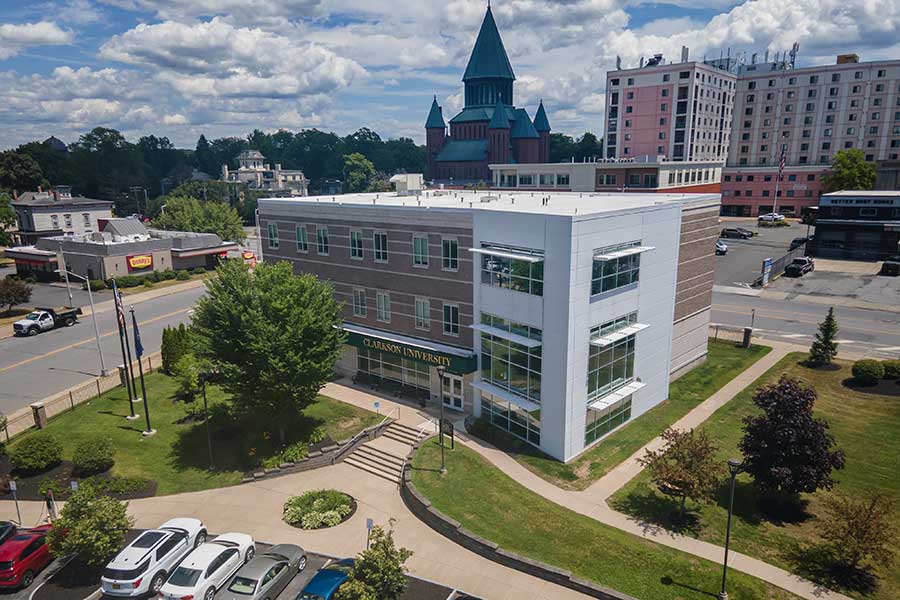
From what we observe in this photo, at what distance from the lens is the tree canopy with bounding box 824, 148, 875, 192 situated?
303ft

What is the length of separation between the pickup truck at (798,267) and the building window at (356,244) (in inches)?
2131

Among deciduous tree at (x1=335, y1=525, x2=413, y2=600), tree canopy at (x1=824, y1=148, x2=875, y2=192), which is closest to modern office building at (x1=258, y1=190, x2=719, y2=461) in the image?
deciduous tree at (x1=335, y1=525, x2=413, y2=600)

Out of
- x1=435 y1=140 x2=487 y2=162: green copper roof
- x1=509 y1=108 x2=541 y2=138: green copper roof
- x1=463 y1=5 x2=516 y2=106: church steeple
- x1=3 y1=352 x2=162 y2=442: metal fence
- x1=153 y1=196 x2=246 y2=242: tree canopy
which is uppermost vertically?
x1=463 y1=5 x2=516 y2=106: church steeple

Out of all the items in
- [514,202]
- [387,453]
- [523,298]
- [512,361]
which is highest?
[514,202]

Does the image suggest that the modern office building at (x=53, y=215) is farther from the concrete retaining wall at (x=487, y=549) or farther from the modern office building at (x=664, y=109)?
the modern office building at (x=664, y=109)

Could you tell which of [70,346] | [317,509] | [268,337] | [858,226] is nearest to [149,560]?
[317,509]

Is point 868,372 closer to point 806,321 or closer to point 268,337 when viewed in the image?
point 806,321

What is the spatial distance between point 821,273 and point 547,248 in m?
56.5

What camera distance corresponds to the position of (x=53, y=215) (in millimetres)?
90688

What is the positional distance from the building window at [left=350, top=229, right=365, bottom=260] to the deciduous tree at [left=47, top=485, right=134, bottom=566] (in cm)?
1986

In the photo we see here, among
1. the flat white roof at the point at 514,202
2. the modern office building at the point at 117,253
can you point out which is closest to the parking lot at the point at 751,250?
the flat white roof at the point at 514,202

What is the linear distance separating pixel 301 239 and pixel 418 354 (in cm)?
1346

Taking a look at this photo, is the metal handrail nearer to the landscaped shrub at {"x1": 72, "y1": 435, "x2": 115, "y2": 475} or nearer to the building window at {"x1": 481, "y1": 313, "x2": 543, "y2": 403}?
the building window at {"x1": 481, "y1": 313, "x2": 543, "y2": 403}

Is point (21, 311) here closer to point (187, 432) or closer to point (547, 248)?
point (187, 432)
